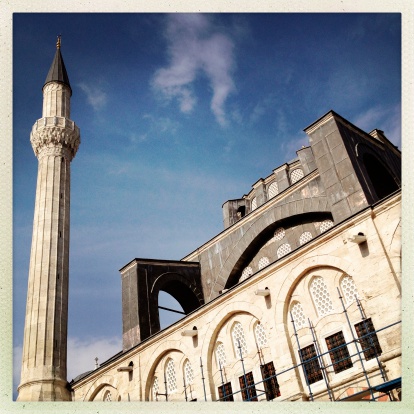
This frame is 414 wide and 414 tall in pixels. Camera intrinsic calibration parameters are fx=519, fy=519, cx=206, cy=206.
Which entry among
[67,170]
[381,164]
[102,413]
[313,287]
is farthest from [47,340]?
[381,164]

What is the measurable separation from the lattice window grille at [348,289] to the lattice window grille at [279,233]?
461 centimetres

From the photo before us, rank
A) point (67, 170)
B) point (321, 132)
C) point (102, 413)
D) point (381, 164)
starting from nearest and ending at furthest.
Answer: point (102, 413)
point (321, 132)
point (381, 164)
point (67, 170)

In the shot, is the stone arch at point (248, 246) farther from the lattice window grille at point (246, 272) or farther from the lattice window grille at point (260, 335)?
the lattice window grille at point (260, 335)

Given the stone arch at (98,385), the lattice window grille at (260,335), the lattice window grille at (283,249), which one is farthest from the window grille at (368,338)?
the stone arch at (98,385)

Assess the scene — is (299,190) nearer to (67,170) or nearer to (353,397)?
(353,397)

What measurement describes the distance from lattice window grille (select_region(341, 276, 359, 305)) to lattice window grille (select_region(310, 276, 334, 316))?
36 centimetres

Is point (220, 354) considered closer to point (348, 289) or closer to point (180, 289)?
point (348, 289)

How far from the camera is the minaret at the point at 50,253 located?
1336cm

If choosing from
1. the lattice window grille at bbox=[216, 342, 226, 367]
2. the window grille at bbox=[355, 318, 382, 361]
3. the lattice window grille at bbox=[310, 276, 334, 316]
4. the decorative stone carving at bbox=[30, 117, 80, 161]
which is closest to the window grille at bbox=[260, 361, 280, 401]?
the lattice window grille at bbox=[216, 342, 226, 367]

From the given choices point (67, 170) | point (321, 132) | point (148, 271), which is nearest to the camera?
Result: point (321, 132)

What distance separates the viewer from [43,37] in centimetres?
948

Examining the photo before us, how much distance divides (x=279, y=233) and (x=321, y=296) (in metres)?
4.49

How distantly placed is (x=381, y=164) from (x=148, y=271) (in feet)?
23.1

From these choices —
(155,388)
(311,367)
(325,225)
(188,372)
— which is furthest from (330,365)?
(155,388)
